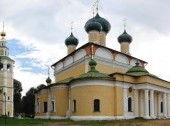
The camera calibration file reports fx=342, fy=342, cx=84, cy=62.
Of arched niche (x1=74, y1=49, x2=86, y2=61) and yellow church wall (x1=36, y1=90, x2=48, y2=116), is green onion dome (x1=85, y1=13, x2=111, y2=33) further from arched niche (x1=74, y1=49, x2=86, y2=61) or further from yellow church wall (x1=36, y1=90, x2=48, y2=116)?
yellow church wall (x1=36, y1=90, x2=48, y2=116)

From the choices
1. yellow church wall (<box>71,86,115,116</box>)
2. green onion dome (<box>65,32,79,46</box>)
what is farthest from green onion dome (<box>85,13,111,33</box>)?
yellow church wall (<box>71,86,115,116</box>)

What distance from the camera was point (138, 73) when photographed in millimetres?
30234

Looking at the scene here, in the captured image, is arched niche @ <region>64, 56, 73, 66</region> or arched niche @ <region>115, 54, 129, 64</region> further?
arched niche @ <region>64, 56, 73, 66</region>

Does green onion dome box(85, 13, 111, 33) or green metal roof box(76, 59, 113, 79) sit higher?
green onion dome box(85, 13, 111, 33)

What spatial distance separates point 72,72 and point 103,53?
3894 mm

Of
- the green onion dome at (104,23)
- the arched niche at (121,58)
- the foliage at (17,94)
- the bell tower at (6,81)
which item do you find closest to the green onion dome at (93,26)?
the green onion dome at (104,23)

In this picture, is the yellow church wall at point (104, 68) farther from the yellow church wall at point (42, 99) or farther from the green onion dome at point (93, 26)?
the yellow church wall at point (42, 99)

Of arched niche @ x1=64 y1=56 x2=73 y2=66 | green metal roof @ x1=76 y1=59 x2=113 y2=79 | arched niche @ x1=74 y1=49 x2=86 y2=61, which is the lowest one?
green metal roof @ x1=76 y1=59 x2=113 y2=79

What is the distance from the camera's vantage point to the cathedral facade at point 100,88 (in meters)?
27.4

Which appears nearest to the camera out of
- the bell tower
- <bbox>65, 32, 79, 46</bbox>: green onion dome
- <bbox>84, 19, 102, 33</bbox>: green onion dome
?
<bbox>84, 19, 102, 33</bbox>: green onion dome

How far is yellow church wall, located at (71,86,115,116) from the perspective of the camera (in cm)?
2719

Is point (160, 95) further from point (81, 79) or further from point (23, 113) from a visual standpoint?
point (23, 113)

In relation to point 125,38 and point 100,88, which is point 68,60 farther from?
point 100,88

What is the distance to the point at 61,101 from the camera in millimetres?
31219
